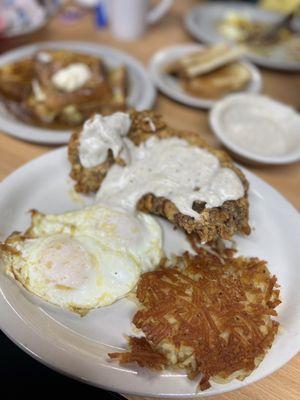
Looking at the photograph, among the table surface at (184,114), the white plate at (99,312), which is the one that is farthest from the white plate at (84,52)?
the white plate at (99,312)

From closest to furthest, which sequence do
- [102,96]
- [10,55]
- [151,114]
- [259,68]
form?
[151,114] → [102,96] → [10,55] → [259,68]

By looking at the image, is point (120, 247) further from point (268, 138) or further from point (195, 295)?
point (268, 138)

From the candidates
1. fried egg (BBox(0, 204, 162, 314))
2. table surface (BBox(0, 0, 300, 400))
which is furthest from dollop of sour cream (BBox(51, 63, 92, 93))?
fried egg (BBox(0, 204, 162, 314))

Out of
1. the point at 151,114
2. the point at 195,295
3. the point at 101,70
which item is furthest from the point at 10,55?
the point at 195,295

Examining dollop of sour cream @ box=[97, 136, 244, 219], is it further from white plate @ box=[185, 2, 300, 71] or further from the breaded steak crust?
white plate @ box=[185, 2, 300, 71]

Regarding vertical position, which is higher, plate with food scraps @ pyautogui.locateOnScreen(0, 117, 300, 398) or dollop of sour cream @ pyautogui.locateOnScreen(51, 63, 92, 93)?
dollop of sour cream @ pyautogui.locateOnScreen(51, 63, 92, 93)

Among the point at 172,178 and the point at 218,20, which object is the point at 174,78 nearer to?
the point at 218,20

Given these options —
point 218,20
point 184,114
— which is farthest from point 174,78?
point 218,20

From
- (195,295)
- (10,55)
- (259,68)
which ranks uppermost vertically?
(10,55)
